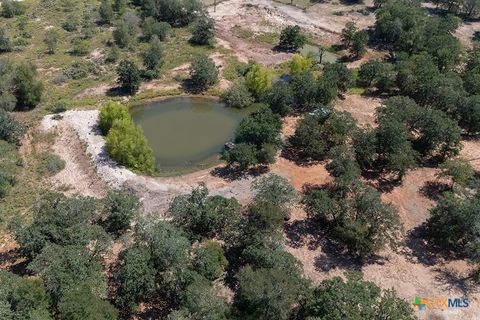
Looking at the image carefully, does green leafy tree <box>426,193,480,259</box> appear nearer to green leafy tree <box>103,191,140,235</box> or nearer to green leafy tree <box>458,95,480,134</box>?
green leafy tree <box>458,95,480,134</box>

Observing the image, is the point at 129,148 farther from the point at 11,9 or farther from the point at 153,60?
the point at 11,9

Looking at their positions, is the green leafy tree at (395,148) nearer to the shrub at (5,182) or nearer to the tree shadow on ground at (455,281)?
the tree shadow on ground at (455,281)

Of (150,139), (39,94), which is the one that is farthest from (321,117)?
(39,94)

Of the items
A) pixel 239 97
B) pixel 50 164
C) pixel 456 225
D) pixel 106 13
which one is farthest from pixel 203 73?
pixel 456 225

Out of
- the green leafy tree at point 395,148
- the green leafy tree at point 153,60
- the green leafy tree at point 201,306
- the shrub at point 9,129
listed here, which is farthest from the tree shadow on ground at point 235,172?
the green leafy tree at point 153,60

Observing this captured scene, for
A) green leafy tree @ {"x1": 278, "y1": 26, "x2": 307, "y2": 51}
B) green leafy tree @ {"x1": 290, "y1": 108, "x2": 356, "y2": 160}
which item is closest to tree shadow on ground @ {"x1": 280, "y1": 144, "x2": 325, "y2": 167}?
green leafy tree @ {"x1": 290, "y1": 108, "x2": 356, "y2": 160}

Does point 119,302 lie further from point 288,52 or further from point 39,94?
point 288,52
